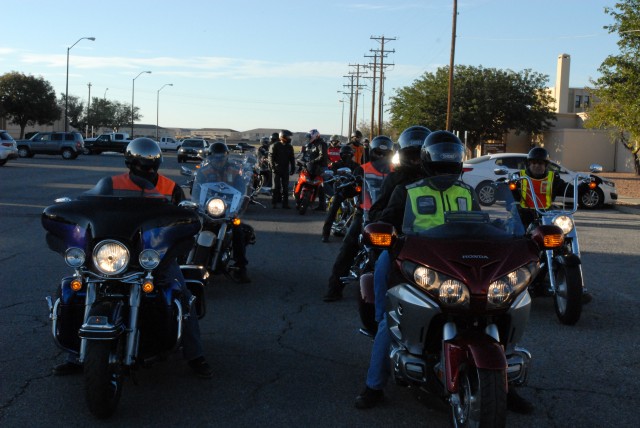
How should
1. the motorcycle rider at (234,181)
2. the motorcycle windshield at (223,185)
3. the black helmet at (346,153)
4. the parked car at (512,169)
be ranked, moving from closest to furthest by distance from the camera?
the motorcycle windshield at (223,185) < the motorcycle rider at (234,181) < the black helmet at (346,153) < the parked car at (512,169)

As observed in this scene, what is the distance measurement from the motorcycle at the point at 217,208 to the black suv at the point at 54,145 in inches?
1843

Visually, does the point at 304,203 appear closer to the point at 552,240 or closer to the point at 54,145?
the point at 552,240

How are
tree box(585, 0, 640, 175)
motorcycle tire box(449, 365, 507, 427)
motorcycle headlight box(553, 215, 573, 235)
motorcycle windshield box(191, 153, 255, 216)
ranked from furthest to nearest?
1. tree box(585, 0, 640, 175)
2. motorcycle windshield box(191, 153, 255, 216)
3. motorcycle headlight box(553, 215, 573, 235)
4. motorcycle tire box(449, 365, 507, 427)

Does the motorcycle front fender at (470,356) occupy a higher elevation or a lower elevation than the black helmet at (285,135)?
lower

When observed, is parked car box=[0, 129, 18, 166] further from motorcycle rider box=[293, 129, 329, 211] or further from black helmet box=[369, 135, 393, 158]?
black helmet box=[369, 135, 393, 158]

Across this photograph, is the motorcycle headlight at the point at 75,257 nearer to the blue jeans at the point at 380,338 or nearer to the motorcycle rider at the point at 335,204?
the blue jeans at the point at 380,338

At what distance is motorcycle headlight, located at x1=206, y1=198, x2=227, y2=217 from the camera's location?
855 cm

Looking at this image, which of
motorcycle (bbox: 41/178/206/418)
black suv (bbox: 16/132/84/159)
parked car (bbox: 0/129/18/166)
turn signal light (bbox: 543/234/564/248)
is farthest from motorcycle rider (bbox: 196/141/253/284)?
black suv (bbox: 16/132/84/159)

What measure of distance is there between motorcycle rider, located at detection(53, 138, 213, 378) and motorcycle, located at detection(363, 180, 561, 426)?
153 centimetres

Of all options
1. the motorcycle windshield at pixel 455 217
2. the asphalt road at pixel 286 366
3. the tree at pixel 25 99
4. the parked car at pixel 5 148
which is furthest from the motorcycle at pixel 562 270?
the tree at pixel 25 99

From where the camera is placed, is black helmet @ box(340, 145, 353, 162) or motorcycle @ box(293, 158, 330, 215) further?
motorcycle @ box(293, 158, 330, 215)

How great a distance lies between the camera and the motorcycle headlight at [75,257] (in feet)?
15.3

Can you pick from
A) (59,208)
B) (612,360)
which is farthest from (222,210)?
(612,360)

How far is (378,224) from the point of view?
4504mm
